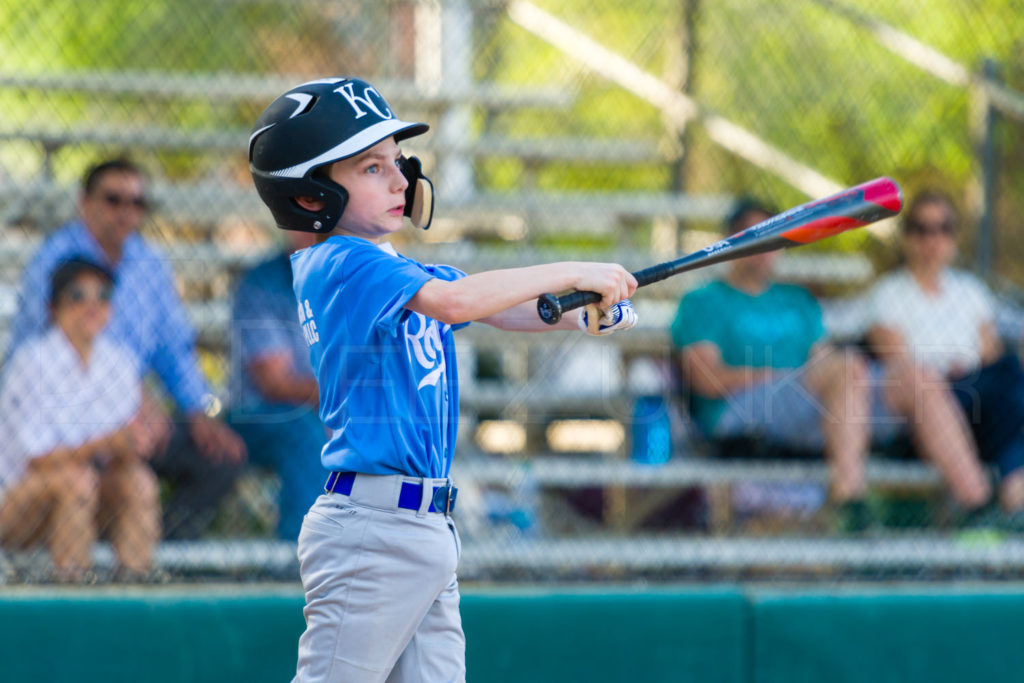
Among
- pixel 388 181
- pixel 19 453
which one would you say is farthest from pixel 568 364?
pixel 388 181

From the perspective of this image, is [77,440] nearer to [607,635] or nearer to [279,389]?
[279,389]

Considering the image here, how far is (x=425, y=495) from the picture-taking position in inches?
74.3

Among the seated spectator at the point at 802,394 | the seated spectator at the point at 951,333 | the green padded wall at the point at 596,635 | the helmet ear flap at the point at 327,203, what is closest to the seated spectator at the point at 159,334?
the green padded wall at the point at 596,635

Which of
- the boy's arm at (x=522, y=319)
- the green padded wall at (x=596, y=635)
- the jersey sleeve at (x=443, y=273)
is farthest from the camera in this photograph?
the green padded wall at (x=596, y=635)

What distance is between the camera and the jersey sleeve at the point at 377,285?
1796mm

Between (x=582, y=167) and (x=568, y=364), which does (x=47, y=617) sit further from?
(x=582, y=167)

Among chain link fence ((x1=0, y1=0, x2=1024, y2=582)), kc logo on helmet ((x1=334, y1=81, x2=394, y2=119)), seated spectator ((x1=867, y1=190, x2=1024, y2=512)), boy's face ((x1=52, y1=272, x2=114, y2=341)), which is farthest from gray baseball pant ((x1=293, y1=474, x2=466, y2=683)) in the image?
seated spectator ((x1=867, y1=190, x2=1024, y2=512))

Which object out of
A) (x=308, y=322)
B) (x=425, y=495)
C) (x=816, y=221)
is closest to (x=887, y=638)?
(x=816, y=221)

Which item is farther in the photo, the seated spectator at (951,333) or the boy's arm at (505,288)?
the seated spectator at (951,333)

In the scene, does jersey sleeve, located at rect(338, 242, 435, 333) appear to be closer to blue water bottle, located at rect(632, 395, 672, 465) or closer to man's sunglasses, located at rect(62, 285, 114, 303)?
man's sunglasses, located at rect(62, 285, 114, 303)

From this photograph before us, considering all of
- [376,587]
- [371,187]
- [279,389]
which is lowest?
[376,587]

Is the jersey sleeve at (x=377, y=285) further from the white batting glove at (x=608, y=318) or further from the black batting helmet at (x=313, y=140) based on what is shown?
the white batting glove at (x=608, y=318)

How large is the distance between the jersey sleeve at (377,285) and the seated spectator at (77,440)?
1.25 m

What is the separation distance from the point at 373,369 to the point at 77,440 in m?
1.39
